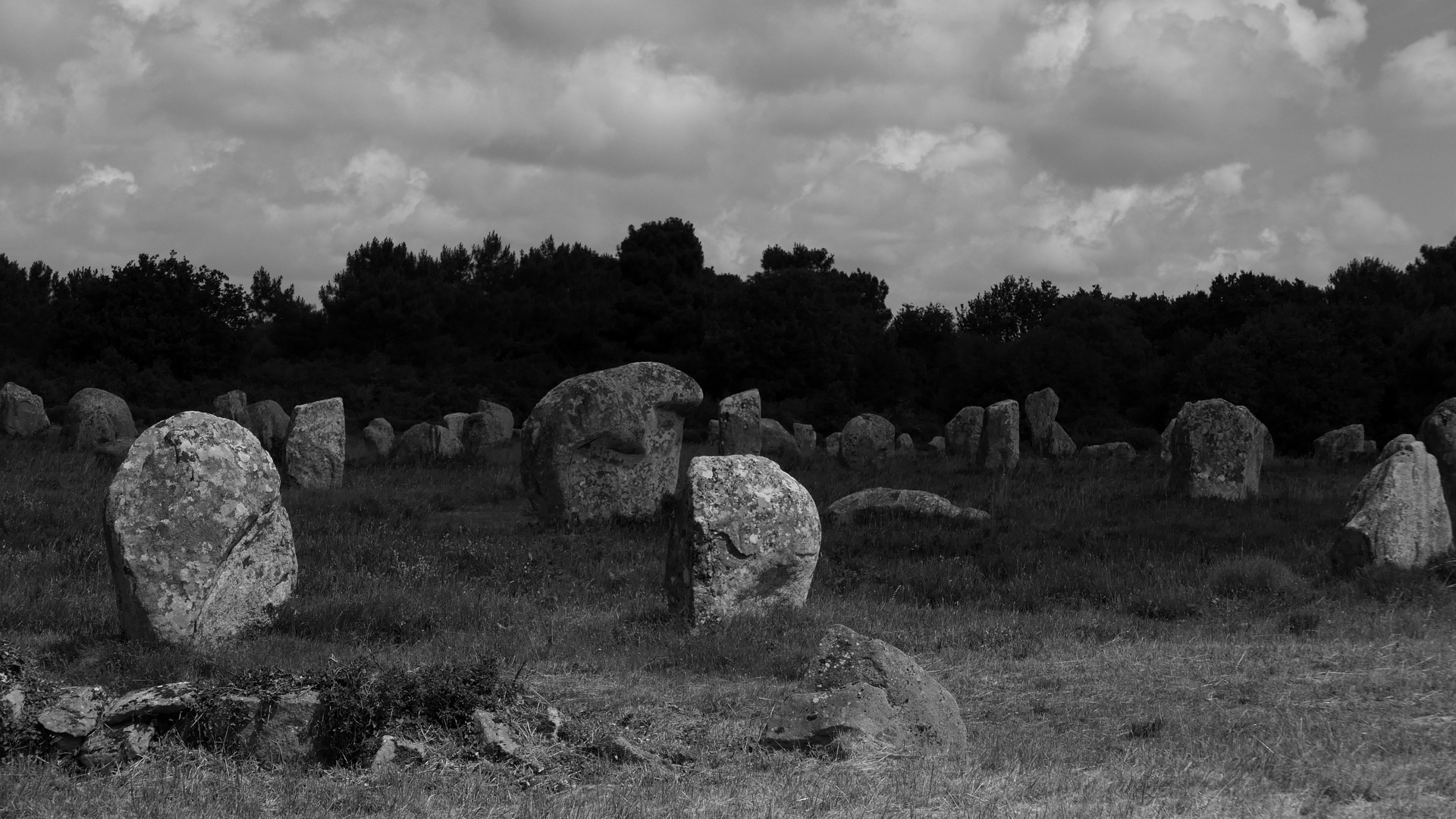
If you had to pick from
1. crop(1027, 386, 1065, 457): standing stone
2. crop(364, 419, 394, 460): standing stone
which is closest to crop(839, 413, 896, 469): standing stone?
crop(1027, 386, 1065, 457): standing stone

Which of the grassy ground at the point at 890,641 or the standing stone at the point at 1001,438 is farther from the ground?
the standing stone at the point at 1001,438

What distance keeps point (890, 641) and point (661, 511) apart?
9.04 metres

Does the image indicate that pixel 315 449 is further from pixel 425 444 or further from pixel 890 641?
pixel 890 641

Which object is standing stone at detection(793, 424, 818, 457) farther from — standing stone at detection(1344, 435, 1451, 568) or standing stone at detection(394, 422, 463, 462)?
standing stone at detection(1344, 435, 1451, 568)

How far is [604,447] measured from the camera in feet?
67.0

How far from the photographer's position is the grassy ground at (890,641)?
7203 mm

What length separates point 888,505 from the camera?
20.2m

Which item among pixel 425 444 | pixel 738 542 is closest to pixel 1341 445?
pixel 425 444

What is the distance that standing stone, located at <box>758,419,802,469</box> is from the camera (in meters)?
31.7

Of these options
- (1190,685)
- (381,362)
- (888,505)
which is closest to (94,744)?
(1190,685)

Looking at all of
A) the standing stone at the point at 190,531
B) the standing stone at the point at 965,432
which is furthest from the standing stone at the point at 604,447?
the standing stone at the point at 965,432

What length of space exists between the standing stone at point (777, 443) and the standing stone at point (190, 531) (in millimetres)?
20050

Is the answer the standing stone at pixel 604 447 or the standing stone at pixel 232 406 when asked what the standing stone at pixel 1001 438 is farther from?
the standing stone at pixel 232 406

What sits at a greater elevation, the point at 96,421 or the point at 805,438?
the point at 805,438
